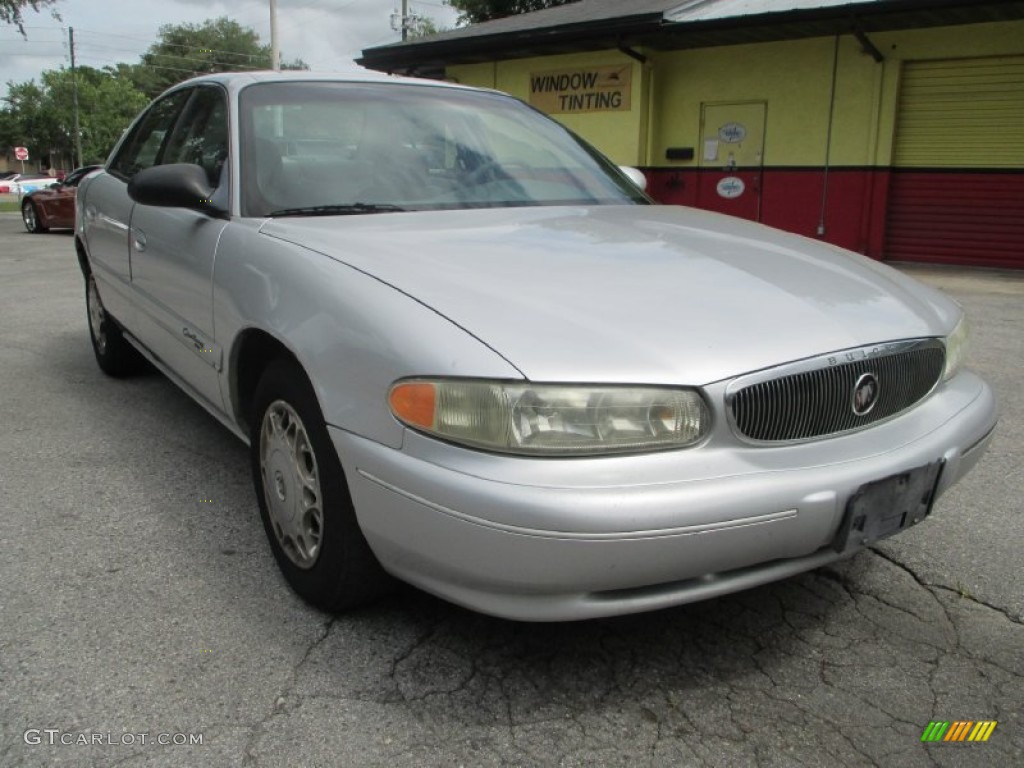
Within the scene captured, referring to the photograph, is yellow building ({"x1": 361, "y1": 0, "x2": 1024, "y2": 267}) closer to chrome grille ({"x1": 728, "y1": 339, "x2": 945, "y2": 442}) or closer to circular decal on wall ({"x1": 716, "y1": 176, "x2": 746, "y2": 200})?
circular decal on wall ({"x1": 716, "y1": 176, "x2": 746, "y2": 200})

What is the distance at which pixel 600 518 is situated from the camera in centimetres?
183

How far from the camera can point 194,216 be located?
10.4 feet

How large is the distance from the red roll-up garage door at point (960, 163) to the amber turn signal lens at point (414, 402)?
11.5 metres

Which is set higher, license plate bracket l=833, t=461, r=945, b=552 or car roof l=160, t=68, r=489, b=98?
car roof l=160, t=68, r=489, b=98

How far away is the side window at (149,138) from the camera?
4.15m

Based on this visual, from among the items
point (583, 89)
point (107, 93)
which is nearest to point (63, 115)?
point (107, 93)

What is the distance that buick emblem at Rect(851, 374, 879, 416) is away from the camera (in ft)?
7.18

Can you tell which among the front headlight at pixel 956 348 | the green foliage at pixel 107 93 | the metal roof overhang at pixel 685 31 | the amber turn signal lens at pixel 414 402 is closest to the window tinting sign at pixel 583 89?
the metal roof overhang at pixel 685 31

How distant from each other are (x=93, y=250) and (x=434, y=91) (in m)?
2.33

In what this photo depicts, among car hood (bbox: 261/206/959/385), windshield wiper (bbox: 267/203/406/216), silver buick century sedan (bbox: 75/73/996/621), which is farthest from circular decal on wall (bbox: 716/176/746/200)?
windshield wiper (bbox: 267/203/406/216)

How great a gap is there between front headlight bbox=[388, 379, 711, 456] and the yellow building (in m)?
10.1

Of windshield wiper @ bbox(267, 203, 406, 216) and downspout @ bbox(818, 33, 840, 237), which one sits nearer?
windshield wiper @ bbox(267, 203, 406, 216)

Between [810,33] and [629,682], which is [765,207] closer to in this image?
[810,33]

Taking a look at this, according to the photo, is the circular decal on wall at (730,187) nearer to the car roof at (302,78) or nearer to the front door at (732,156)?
the front door at (732,156)
